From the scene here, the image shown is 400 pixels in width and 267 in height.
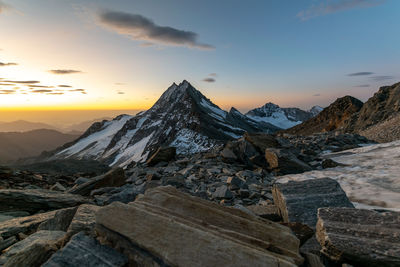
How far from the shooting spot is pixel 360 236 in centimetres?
389

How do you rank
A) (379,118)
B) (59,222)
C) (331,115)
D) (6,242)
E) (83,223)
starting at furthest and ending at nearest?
(331,115) < (379,118) < (59,222) < (6,242) < (83,223)

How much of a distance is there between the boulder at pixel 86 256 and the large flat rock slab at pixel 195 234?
0.17 meters

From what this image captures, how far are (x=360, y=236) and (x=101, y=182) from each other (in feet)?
34.5

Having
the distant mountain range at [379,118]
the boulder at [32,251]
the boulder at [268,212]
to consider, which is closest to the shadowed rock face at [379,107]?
the distant mountain range at [379,118]

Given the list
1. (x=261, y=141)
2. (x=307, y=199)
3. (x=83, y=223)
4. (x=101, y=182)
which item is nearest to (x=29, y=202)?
(x=101, y=182)

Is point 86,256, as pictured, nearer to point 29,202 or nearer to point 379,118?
point 29,202

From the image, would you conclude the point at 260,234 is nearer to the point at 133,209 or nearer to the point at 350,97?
the point at 133,209

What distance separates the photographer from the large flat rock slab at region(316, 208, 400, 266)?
3.55 metres

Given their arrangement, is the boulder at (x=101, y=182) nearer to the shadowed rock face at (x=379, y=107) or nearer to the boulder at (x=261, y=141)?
the boulder at (x=261, y=141)

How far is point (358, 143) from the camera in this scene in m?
20.1

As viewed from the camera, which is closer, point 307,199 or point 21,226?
point 21,226

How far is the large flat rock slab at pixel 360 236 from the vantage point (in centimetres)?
355

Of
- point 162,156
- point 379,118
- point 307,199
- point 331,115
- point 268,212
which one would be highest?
point 331,115

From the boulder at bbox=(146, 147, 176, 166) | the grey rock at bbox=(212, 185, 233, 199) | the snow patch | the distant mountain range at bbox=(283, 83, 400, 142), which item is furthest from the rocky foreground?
the distant mountain range at bbox=(283, 83, 400, 142)
